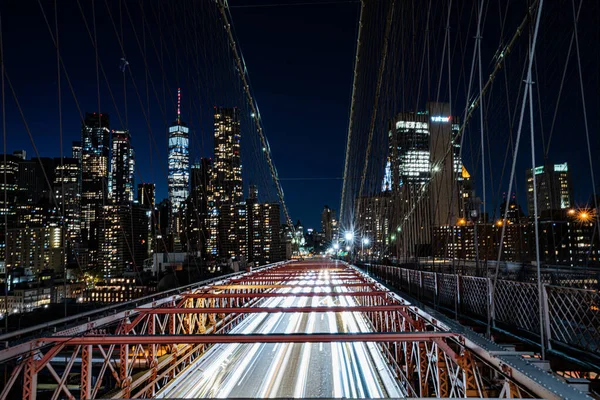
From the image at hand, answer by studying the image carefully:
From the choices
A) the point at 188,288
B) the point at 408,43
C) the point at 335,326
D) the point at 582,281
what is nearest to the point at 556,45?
the point at 408,43

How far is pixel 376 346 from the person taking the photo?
378 inches

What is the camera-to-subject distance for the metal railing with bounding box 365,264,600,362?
18.8 feet

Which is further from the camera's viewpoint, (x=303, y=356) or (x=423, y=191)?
(x=423, y=191)

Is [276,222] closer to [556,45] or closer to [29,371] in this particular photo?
[556,45]

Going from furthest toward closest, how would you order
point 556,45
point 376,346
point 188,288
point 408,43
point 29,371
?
point 408,43, point 556,45, point 188,288, point 376,346, point 29,371

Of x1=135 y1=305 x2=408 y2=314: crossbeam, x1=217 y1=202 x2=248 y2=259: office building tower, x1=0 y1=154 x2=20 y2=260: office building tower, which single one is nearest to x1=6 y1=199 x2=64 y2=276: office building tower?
x1=0 y1=154 x2=20 y2=260: office building tower

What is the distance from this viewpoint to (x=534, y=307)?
6.79 metres

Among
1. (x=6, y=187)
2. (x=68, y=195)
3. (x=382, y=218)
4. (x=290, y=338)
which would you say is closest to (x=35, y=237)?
(x=68, y=195)

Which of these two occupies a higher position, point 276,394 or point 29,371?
point 29,371

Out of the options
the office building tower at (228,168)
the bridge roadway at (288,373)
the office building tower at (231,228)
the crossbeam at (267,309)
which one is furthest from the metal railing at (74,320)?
the office building tower at (231,228)

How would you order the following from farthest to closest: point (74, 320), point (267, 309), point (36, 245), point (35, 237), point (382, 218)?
point (35, 237)
point (36, 245)
point (382, 218)
point (74, 320)
point (267, 309)

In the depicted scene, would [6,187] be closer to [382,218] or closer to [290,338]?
[290,338]

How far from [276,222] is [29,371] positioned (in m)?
60.8

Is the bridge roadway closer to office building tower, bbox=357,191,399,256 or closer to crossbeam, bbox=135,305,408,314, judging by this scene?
crossbeam, bbox=135,305,408,314
